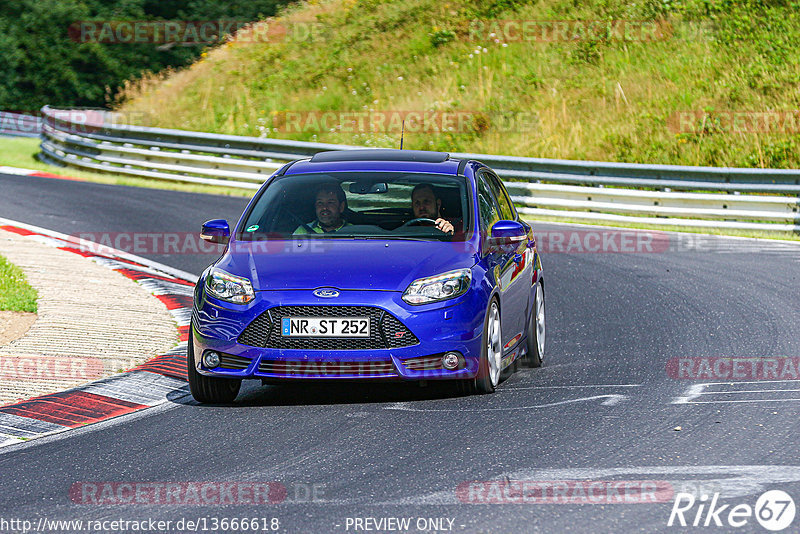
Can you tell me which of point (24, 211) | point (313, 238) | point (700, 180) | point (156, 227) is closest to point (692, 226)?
point (700, 180)

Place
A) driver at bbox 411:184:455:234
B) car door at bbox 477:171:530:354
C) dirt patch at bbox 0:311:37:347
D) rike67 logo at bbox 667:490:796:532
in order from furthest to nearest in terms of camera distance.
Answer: dirt patch at bbox 0:311:37:347 < driver at bbox 411:184:455:234 < car door at bbox 477:171:530:354 < rike67 logo at bbox 667:490:796:532

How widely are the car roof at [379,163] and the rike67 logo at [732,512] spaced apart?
408cm

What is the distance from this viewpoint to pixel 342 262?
24.9ft

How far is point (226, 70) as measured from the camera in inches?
1372

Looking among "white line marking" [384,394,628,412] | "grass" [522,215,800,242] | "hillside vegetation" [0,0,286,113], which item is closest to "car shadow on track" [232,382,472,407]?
"white line marking" [384,394,628,412]

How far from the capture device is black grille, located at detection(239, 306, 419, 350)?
7.25 m

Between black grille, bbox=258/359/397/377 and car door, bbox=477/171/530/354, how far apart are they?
43.8 inches

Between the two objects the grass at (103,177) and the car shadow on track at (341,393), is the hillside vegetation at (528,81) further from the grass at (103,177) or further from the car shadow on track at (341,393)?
the car shadow on track at (341,393)

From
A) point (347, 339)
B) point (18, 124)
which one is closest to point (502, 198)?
point (347, 339)

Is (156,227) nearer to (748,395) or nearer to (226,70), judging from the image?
(748,395)

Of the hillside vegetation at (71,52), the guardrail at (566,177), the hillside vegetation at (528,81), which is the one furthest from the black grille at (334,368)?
the hillside vegetation at (71,52)

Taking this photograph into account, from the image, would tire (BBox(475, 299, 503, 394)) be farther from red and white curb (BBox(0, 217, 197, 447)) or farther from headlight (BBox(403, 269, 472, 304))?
red and white curb (BBox(0, 217, 197, 447))

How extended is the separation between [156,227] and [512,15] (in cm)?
1740

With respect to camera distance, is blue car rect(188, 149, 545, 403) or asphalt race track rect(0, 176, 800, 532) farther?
blue car rect(188, 149, 545, 403)
